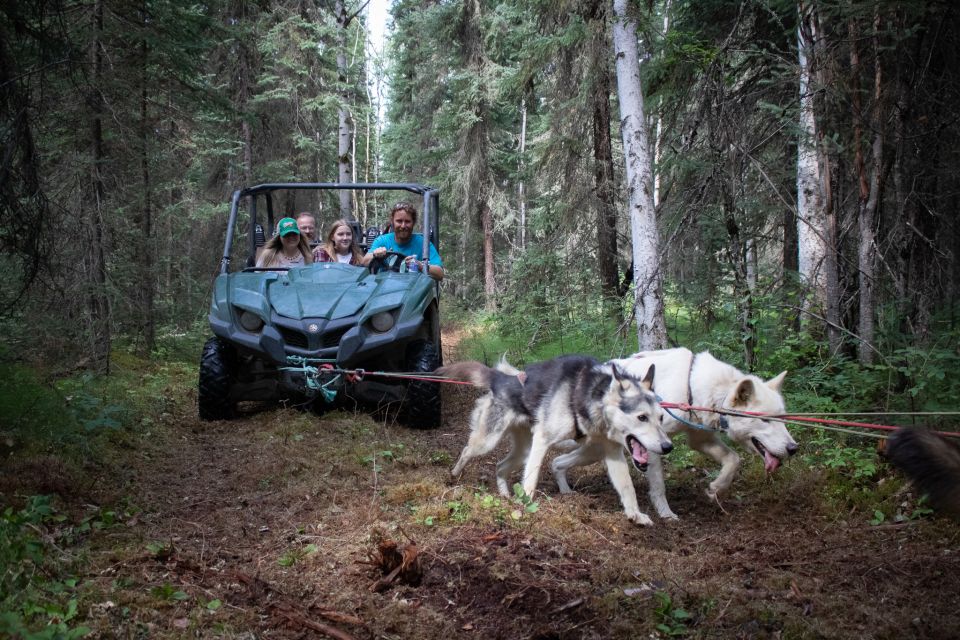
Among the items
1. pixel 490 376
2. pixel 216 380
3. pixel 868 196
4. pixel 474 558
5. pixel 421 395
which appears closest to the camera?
pixel 474 558

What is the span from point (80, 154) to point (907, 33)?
35.1 feet

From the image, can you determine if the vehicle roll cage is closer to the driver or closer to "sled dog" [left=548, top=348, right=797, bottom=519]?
the driver

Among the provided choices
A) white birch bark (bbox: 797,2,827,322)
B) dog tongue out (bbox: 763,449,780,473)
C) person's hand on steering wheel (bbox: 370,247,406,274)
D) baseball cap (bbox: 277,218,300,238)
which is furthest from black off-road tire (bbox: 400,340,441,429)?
white birch bark (bbox: 797,2,827,322)

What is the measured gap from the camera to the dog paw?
4.85m

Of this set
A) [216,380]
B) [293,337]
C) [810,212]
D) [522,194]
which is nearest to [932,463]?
[293,337]

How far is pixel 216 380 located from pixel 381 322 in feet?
6.54

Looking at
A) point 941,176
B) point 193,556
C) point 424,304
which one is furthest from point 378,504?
point 941,176

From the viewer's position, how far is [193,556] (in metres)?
3.72

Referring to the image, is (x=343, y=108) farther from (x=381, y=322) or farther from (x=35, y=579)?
(x=35, y=579)

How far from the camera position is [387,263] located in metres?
8.74

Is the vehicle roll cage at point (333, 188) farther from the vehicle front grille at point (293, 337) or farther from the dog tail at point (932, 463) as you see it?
the dog tail at point (932, 463)

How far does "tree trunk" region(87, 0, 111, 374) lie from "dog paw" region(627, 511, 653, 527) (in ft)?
25.6

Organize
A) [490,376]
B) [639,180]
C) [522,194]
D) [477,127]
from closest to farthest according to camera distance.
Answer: [490,376]
[639,180]
[477,127]
[522,194]

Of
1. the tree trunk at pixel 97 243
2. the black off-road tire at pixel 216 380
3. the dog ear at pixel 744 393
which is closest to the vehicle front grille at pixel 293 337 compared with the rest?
the black off-road tire at pixel 216 380
